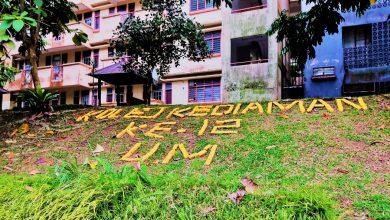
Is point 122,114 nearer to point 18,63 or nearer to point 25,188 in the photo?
point 25,188

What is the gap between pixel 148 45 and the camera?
14195 mm

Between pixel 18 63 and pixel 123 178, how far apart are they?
996 inches

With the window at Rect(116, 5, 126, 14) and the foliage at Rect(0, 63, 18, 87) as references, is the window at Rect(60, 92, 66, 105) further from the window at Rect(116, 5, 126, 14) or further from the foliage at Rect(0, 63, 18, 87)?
the foliage at Rect(0, 63, 18, 87)

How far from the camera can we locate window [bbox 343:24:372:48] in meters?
16.0

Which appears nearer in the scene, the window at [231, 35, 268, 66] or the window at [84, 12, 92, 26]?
the window at [231, 35, 268, 66]

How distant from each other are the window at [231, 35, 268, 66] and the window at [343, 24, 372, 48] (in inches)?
125

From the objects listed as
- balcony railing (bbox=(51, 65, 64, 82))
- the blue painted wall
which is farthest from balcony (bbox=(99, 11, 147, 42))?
the blue painted wall

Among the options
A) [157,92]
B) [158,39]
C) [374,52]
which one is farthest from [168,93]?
[374,52]

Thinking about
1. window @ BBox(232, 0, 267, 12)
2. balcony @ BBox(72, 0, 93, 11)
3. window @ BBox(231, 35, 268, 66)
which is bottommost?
window @ BBox(231, 35, 268, 66)

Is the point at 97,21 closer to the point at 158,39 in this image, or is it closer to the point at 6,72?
the point at 6,72

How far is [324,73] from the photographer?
15969 millimetres

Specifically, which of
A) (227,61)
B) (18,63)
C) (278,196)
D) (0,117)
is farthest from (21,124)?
(18,63)

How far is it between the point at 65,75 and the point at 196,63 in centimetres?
742

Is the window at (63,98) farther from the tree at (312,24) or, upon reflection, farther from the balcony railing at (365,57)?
the tree at (312,24)
